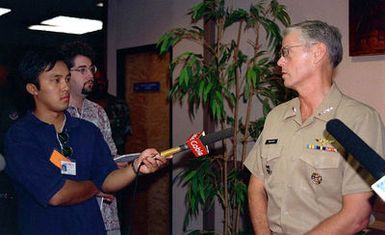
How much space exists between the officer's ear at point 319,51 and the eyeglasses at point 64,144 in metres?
1.07

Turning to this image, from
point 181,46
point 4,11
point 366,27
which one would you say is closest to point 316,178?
point 366,27

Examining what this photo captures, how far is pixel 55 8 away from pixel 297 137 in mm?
5739

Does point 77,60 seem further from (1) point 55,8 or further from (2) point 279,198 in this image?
(1) point 55,8

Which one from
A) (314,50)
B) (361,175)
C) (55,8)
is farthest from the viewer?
(55,8)

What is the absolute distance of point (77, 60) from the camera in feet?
9.59

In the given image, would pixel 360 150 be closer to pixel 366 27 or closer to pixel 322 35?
pixel 322 35

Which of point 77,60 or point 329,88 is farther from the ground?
point 77,60

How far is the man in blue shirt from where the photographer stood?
1899 mm

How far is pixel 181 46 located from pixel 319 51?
292 centimetres

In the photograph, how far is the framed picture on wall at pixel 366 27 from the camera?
310 cm

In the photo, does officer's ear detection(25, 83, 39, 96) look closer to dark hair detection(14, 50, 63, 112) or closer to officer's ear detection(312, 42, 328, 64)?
dark hair detection(14, 50, 63, 112)

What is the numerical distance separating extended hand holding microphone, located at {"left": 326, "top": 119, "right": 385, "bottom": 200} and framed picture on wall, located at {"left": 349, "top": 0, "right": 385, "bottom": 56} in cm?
213

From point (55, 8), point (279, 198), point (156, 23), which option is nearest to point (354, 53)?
point (279, 198)

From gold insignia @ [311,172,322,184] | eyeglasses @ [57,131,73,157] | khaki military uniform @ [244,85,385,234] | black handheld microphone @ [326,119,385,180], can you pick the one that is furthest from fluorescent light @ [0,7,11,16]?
black handheld microphone @ [326,119,385,180]
